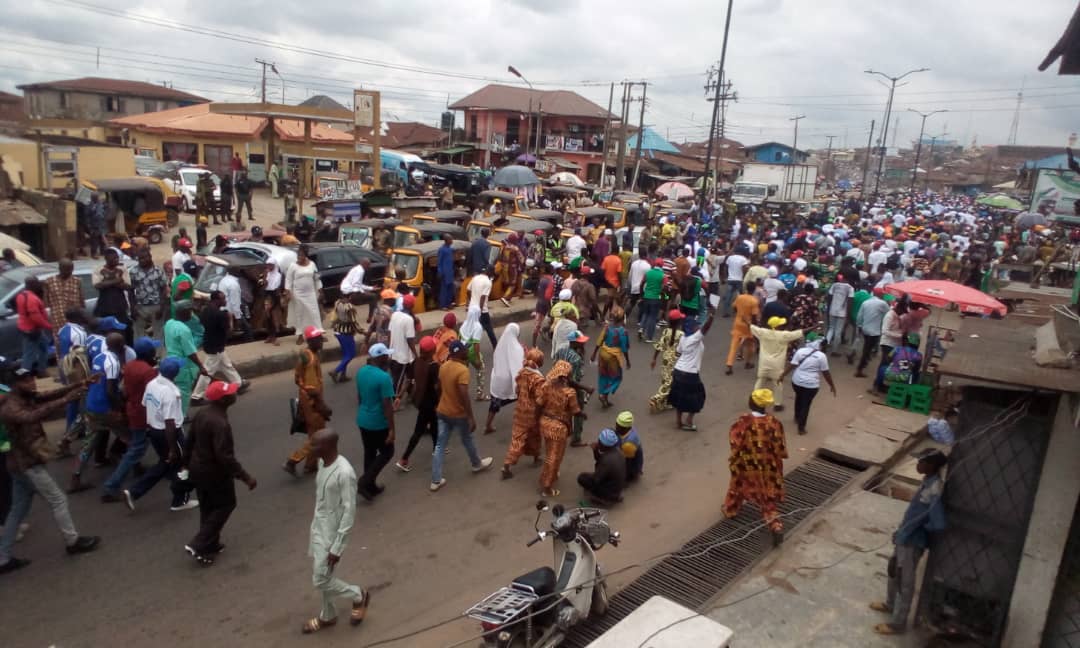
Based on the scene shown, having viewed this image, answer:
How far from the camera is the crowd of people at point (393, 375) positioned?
5.51m

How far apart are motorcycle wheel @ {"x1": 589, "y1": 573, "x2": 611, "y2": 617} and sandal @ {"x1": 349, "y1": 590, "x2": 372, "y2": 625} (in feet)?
5.48

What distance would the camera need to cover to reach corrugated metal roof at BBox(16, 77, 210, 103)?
5644cm

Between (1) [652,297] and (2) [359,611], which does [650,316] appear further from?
(2) [359,611]

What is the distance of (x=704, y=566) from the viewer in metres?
6.38

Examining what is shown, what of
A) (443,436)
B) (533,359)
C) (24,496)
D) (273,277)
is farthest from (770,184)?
(24,496)

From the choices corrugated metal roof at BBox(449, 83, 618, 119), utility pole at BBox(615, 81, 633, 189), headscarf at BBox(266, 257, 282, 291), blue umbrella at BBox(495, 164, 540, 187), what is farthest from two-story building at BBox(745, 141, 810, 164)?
headscarf at BBox(266, 257, 282, 291)

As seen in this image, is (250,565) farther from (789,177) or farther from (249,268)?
(789,177)

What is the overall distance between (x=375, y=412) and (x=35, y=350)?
5.37 metres

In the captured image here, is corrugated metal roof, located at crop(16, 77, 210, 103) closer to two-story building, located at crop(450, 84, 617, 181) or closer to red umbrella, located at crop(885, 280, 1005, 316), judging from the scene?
two-story building, located at crop(450, 84, 617, 181)

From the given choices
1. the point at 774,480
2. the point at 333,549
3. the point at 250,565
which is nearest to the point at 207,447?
Result: the point at 250,565

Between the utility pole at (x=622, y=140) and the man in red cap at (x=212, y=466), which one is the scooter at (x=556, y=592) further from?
the utility pole at (x=622, y=140)

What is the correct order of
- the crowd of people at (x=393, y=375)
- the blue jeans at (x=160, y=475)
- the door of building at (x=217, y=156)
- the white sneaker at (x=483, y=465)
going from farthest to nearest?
1. the door of building at (x=217, y=156)
2. the white sneaker at (x=483, y=465)
3. the blue jeans at (x=160, y=475)
4. the crowd of people at (x=393, y=375)

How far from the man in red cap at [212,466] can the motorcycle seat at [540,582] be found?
7.77ft

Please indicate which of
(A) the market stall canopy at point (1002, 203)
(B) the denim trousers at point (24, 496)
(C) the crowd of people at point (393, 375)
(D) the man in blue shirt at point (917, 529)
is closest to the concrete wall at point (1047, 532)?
(D) the man in blue shirt at point (917, 529)
